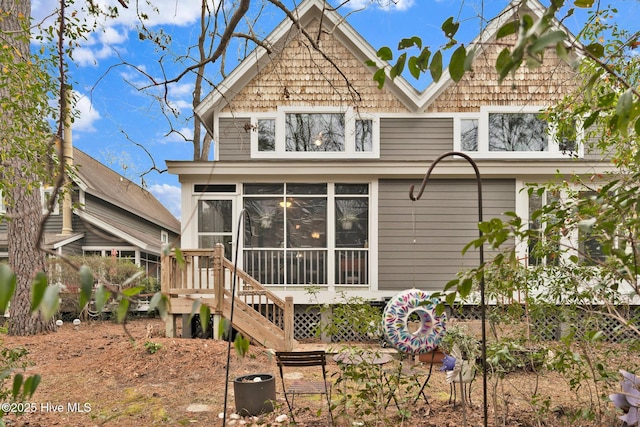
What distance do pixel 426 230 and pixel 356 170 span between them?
2.07 m

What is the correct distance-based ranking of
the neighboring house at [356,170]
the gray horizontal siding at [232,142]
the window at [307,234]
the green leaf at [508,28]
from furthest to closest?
the gray horizontal siding at [232,142]
the window at [307,234]
the neighboring house at [356,170]
the green leaf at [508,28]

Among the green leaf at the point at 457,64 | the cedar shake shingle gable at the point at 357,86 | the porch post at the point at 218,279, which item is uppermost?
the cedar shake shingle gable at the point at 357,86

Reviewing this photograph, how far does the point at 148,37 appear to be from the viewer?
405 cm

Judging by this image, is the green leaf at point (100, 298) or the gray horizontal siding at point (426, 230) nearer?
the green leaf at point (100, 298)

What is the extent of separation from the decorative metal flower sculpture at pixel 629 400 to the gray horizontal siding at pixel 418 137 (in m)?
7.45

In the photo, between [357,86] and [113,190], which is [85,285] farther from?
[113,190]

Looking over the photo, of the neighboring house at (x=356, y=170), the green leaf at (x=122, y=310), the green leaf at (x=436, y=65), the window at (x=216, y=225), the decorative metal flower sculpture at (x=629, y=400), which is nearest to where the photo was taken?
the green leaf at (x=122, y=310)

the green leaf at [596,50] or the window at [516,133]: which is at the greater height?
the window at [516,133]

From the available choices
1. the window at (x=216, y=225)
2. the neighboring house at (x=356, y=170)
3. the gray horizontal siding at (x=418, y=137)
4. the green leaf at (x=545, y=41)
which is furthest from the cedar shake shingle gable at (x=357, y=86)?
the green leaf at (x=545, y=41)

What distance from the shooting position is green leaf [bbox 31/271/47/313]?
80 centimetres

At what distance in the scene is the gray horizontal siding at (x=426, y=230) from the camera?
8.84m

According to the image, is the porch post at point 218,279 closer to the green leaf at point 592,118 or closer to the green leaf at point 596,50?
the green leaf at point 592,118

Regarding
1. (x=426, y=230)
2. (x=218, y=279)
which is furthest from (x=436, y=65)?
(x=426, y=230)

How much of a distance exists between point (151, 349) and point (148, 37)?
190 inches
